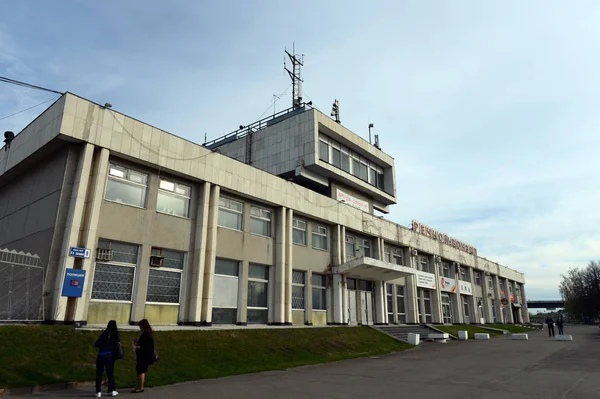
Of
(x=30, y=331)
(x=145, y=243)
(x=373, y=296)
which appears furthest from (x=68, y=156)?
(x=373, y=296)

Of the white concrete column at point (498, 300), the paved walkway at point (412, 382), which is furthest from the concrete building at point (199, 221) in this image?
the white concrete column at point (498, 300)

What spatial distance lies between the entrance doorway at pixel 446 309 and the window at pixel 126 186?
3521 centimetres

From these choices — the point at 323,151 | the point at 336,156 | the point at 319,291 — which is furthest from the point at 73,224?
the point at 336,156

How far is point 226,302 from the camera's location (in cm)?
2067

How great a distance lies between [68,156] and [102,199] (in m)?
2.06

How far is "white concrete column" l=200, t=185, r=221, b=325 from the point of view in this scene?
18866 millimetres

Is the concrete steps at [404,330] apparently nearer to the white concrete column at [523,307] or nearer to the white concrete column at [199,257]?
the white concrete column at [199,257]

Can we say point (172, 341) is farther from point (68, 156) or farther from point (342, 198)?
point (342, 198)

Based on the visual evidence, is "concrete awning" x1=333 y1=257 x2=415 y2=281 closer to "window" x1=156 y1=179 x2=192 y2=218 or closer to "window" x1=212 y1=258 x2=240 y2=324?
"window" x1=212 y1=258 x2=240 y2=324

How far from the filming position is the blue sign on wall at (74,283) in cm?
1439

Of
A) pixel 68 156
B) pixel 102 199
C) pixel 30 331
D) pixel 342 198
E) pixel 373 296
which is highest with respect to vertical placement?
pixel 342 198

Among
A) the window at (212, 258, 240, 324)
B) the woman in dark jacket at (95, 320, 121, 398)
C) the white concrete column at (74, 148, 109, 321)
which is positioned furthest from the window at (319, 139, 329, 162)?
the woman in dark jacket at (95, 320, 121, 398)

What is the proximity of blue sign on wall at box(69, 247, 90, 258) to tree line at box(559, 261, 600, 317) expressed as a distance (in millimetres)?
94765

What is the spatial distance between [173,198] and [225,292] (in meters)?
5.43
